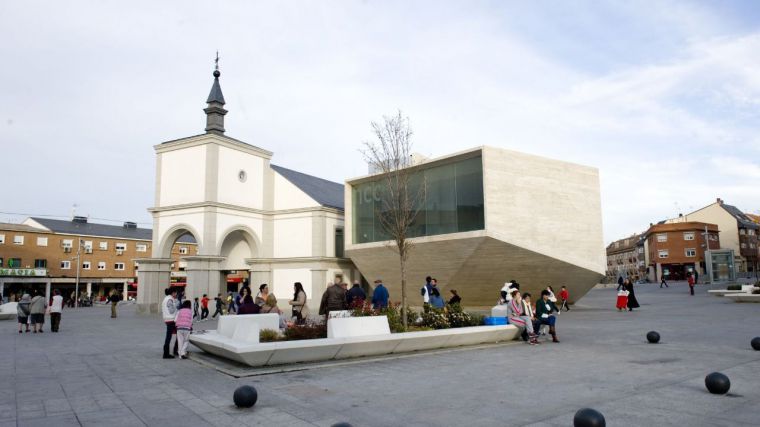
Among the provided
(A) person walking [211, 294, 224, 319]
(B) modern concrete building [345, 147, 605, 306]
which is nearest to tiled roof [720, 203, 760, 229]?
(B) modern concrete building [345, 147, 605, 306]

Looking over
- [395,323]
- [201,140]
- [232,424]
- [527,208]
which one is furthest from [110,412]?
[201,140]

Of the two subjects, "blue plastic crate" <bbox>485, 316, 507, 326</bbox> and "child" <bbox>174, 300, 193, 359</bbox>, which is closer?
"child" <bbox>174, 300, 193, 359</bbox>

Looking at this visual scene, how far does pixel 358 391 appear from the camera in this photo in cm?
792

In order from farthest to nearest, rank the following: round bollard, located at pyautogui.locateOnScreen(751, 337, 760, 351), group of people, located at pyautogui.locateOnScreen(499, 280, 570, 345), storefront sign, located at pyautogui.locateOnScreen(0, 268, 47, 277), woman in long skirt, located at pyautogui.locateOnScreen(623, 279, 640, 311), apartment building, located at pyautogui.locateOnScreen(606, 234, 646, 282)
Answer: apartment building, located at pyautogui.locateOnScreen(606, 234, 646, 282) < storefront sign, located at pyautogui.locateOnScreen(0, 268, 47, 277) < woman in long skirt, located at pyautogui.locateOnScreen(623, 279, 640, 311) < group of people, located at pyautogui.locateOnScreen(499, 280, 570, 345) < round bollard, located at pyautogui.locateOnScreen(751, 337, 760, 351)

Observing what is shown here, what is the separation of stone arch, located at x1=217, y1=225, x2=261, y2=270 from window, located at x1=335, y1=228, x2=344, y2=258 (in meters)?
5.32

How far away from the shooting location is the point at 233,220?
33.0 m

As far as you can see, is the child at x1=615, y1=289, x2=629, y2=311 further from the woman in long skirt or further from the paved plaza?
the paved plaza

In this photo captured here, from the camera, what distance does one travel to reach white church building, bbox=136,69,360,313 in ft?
103

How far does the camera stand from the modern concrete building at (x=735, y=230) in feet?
264

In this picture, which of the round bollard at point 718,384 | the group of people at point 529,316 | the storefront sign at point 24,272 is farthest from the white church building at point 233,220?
the storefront sign at point 24,272

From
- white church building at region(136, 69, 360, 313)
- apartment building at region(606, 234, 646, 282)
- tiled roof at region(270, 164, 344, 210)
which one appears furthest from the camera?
apartment building at region(606, 234, 646, 282)

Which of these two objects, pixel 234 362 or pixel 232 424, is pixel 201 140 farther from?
pixel 232 424

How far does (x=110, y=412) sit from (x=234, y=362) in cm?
407

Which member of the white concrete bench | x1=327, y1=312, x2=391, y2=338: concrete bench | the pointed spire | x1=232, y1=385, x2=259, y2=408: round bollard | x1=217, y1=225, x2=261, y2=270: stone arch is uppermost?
the pointed spire
